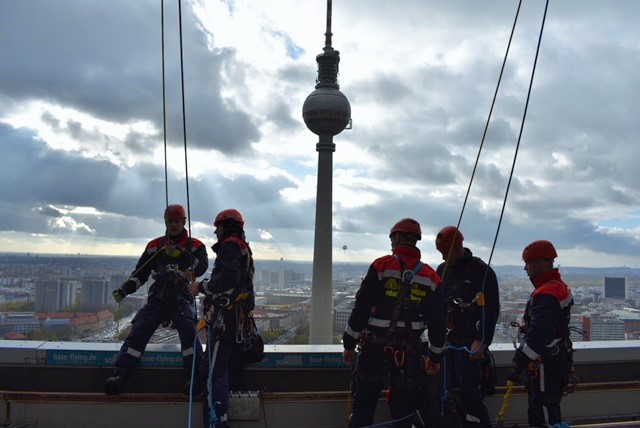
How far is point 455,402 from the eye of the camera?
5.04 m

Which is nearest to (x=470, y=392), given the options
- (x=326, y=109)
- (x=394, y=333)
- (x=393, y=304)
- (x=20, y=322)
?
(x=394, y=333)

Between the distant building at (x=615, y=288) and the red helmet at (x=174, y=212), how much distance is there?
1612 centimetres

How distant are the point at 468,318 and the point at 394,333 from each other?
1.18 meters

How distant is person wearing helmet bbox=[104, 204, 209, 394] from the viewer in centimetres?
518

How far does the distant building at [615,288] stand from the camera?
17812mm

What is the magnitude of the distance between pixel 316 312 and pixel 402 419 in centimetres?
7045

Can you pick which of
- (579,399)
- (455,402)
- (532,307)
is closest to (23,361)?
(455,402)

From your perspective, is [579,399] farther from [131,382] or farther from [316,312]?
[316,312]

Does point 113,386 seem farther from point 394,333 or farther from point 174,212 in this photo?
point 394,333

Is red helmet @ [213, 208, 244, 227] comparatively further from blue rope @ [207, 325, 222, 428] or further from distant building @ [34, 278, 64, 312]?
distant building @ [34, 278, 64, 312]

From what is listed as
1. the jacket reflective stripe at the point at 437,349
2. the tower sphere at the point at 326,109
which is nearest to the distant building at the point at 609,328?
the jacket reflective stripe at the point at 437,349

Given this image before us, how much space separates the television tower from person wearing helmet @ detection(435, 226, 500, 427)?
5078cm

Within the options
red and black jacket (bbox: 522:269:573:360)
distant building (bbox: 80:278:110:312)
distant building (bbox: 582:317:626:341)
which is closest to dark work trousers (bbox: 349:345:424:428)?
red and black jacket (bbox: 522:269:573:360)

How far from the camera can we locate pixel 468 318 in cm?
499
